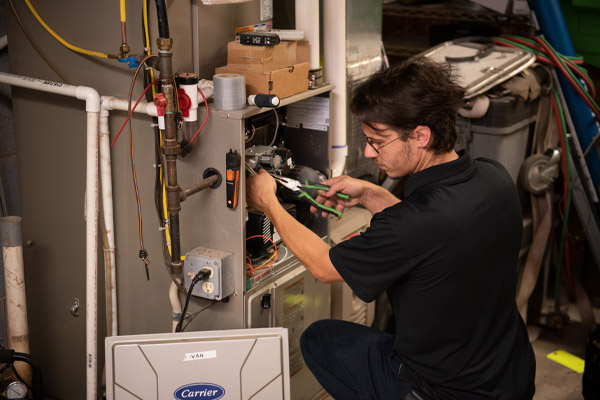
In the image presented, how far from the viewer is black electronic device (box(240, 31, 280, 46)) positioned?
2158 millimetres

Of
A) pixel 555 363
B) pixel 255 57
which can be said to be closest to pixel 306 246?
pixel 255 57

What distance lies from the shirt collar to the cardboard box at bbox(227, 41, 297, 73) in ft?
1.89

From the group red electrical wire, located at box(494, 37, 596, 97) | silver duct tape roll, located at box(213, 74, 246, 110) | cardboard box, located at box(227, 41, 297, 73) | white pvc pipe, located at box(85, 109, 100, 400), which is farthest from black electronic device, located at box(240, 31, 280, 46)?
red electrical wire, located at box(494, 37, 596, 97)

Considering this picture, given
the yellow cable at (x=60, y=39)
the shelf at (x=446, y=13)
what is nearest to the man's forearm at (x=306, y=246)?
the yellow cable at (x=60, y=39)

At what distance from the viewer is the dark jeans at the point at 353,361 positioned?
7.00 ft

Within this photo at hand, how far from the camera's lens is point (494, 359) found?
1988mm

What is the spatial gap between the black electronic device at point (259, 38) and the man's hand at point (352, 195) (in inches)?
18.3

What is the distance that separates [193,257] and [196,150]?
314 millimetres

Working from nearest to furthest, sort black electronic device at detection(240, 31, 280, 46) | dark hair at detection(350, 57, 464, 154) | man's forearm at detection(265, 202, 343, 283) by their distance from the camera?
dark hair at detection(350, 57, 464, 154), man's forearm at detection(265, 202, 343, 283), black electronic device at detection(240, 31, 280, 46)

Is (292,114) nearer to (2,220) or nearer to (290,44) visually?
(290,44)

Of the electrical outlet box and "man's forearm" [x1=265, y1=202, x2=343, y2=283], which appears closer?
"man's forearm" [x1=265, y1=202, x2=343, y2=283]

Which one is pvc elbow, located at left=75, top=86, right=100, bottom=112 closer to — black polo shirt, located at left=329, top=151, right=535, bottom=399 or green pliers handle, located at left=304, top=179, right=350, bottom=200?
green pliers handle, located at left=304, top=179, right=350, bottom=200

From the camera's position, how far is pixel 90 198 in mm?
2227

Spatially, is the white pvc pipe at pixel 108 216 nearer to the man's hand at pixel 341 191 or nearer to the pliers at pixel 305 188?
the pliers at pixel 305 188
